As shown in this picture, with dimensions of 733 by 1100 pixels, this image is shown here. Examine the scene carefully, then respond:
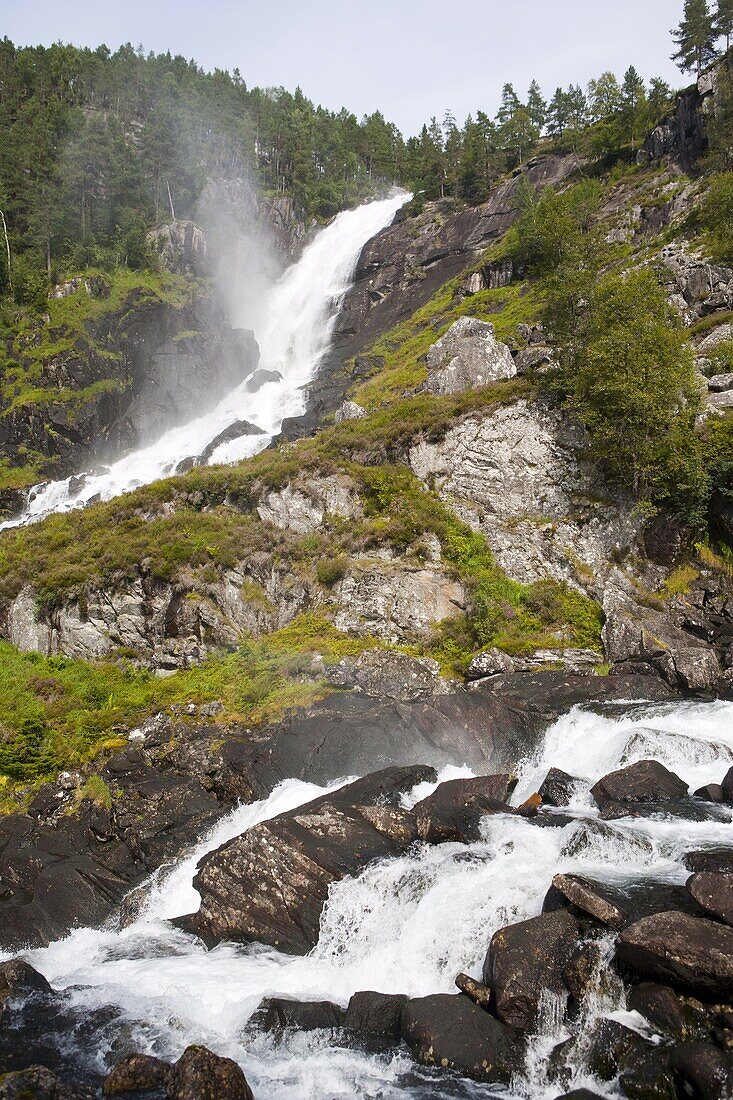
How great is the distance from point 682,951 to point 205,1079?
616cm

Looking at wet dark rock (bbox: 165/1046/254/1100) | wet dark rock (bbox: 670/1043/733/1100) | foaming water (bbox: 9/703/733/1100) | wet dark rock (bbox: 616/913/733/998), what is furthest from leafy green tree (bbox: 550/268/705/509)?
wet dark rock (bbox: 165/1046/254/1100)

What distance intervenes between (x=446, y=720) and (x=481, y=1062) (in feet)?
35.7

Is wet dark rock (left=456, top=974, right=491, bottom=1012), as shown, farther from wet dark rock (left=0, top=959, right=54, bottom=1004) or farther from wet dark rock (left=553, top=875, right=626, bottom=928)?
wet dark rock (left=0, top=959, right=54, bottom=1004)

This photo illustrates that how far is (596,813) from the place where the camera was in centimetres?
1348

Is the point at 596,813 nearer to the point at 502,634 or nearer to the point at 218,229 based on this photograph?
the point at 502,634

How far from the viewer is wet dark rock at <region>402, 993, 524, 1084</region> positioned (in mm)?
7902

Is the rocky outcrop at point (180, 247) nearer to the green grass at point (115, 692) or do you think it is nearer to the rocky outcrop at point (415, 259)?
the rocky outcrop at point (415, 259)

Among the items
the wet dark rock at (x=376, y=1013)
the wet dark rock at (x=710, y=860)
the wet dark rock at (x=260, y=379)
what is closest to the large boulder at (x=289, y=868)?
the wet dark rock at (x=376, y=1013)

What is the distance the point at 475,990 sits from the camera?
352 inches

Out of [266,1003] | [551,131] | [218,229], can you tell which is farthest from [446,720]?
[551,131]

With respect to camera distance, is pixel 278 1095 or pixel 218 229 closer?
pixel 278 1095

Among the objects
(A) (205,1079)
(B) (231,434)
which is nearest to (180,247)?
(B) (231,434)

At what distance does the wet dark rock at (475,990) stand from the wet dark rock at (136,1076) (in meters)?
4.12

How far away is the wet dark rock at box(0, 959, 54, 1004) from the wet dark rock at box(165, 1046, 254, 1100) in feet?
13.2
